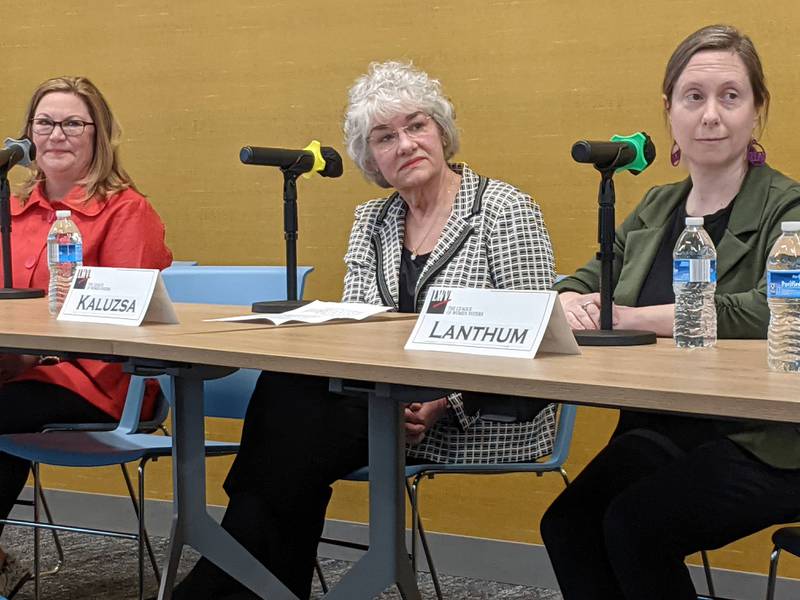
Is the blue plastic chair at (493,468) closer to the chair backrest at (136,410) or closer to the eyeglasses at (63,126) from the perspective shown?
the chair backrest at (136,410)

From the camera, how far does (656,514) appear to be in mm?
1817

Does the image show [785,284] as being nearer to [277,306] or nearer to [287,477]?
[287,477]

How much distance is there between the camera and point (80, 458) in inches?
107

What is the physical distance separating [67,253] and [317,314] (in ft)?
2.33

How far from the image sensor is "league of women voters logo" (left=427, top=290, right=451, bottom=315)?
1.84 metres

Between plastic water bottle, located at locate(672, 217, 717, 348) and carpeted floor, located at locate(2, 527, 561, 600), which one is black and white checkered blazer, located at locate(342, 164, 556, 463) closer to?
plastic water bottle, located at locate(672, 217, 717, 348)

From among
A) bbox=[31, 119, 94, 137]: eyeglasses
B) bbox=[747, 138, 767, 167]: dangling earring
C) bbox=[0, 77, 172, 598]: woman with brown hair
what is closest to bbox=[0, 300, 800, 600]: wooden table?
bbox=[0, 77, 172, 598]: woman with brown hair

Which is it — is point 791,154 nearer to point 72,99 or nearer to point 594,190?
point 594,190

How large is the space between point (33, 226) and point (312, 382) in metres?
1.27

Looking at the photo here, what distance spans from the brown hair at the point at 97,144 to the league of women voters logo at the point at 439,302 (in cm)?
157

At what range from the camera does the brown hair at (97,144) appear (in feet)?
10.6

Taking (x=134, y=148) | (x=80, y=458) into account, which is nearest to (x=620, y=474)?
(x=80, y=458)

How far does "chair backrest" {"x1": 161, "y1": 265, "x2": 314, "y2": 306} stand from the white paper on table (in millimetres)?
318

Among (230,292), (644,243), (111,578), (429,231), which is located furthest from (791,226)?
(111,578)
